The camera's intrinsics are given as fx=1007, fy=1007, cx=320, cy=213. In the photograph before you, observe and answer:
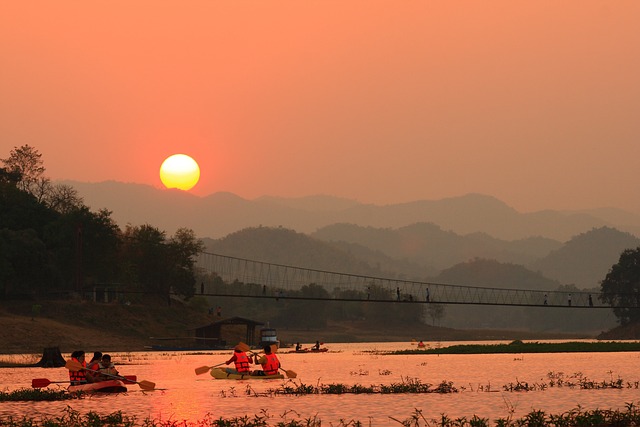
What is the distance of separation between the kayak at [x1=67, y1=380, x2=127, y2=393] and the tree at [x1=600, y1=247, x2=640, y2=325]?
506ft

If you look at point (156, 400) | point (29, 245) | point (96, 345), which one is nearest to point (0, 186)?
point (29, 245)

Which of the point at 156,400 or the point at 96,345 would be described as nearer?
the point at 156,400

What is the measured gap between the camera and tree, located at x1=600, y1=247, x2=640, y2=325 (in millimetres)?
188125

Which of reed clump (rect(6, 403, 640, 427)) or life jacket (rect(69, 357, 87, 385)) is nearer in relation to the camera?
reed clump (rect(6, 403, 640, 427))

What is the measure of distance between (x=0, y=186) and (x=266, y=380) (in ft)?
357

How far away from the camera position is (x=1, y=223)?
14562cm

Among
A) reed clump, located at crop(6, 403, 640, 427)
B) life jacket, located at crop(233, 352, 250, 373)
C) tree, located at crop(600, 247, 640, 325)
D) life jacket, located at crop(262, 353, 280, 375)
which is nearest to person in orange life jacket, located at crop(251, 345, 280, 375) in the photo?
life jacket, located at crop(262, 353, 280, 375)

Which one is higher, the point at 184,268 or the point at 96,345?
the point at 184,268

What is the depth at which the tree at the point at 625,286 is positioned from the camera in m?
188

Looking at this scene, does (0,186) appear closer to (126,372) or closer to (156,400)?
(126,372)

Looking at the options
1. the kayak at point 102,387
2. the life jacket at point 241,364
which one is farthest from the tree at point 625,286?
the kayak at point 102,387

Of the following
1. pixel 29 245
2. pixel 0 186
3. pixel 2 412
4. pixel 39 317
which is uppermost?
pixel 0 186

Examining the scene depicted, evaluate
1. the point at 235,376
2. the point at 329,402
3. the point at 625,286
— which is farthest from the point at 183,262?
the point at 329,402

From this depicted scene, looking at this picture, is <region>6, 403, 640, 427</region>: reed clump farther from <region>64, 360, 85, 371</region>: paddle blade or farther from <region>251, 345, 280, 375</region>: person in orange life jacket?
<region>251, 345, 280, 375</region>: person in orange life jacket
